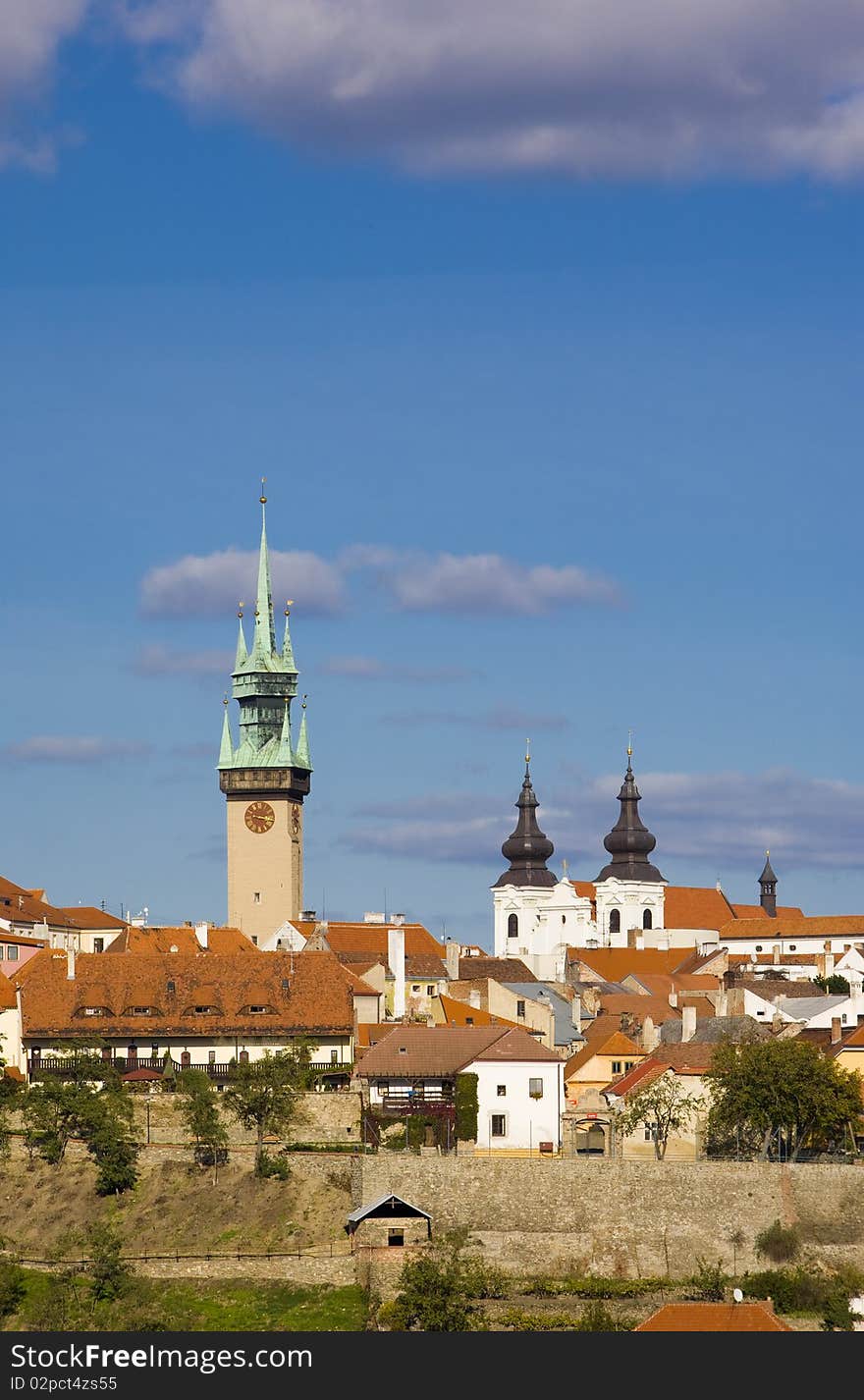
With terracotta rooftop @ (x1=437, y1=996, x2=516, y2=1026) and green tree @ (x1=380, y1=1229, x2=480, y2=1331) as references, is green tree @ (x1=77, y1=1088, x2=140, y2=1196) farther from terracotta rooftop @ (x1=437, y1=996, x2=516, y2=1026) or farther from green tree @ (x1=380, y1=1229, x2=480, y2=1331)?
terracotta rooftop @ (x1=437, y1=996, x2=516, y2=1026)

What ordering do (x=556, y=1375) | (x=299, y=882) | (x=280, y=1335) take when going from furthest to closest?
1. (x=299, y=882)
2. (x=280, y=1335)
3. (x=556, y=1375)

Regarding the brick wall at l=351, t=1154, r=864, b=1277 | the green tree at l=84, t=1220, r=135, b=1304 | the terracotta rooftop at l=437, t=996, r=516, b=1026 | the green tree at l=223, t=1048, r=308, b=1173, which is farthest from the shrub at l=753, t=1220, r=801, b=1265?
the terracotta rooftop at l=437, t=996, r=516, b=1026

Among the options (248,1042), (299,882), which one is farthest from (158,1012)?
(299,882)

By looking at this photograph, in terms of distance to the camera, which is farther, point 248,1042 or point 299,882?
point 299,882

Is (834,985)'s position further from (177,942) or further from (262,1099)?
(262,1099)

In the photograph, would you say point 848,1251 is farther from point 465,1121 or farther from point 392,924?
point 392,924

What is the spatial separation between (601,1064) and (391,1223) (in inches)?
893

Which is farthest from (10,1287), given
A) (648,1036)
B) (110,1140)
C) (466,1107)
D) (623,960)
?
(623,960)

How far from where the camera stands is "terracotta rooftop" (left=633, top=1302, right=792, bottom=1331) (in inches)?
2447

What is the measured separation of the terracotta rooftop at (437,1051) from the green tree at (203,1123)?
5.90m

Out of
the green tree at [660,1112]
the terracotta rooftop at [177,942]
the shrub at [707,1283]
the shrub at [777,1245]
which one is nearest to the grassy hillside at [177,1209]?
the shrub at [707,1283]

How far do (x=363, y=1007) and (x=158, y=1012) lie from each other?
907cm

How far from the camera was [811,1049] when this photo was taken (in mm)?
86688

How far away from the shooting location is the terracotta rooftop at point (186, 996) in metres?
92.3
